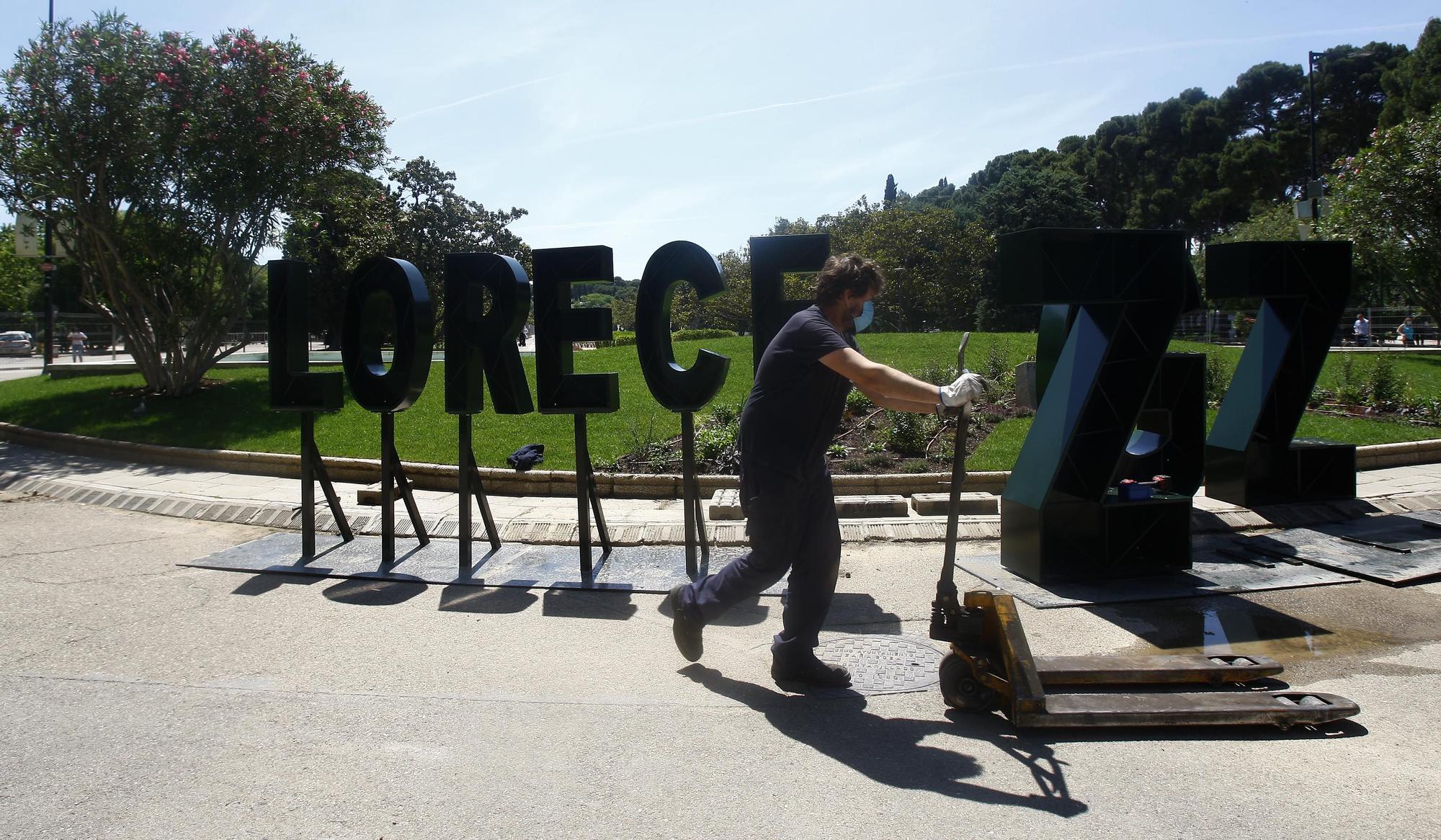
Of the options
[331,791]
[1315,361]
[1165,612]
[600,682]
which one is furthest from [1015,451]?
[331,791]

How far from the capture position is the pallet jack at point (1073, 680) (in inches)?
155

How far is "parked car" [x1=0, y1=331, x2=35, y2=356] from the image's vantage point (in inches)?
1607

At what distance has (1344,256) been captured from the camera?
8.29 metres

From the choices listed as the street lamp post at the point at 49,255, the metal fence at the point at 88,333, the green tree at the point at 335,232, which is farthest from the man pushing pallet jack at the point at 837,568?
the metal fence at the point at 88,333

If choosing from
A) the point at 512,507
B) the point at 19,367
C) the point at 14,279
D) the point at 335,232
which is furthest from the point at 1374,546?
the point at 14,279

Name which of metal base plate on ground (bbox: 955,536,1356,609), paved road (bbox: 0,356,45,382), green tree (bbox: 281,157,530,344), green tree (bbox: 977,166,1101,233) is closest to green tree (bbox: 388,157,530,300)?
green tree (bbox: 281,157,530,344)

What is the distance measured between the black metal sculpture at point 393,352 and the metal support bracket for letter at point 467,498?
18.8 inches

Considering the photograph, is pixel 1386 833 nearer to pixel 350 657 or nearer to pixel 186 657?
pixel 350 657

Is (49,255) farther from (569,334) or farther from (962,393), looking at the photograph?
(962,393)

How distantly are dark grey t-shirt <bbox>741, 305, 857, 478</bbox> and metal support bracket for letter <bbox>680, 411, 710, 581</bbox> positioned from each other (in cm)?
233

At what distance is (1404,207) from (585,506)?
20.9m

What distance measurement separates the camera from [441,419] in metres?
13.2

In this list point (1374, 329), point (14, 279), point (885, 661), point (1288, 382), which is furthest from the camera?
point (14, 279)

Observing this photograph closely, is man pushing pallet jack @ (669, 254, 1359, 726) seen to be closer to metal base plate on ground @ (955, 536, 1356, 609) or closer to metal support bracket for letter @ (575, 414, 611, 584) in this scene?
metal base plate on ground @ (955, 536, 1356, 609)
